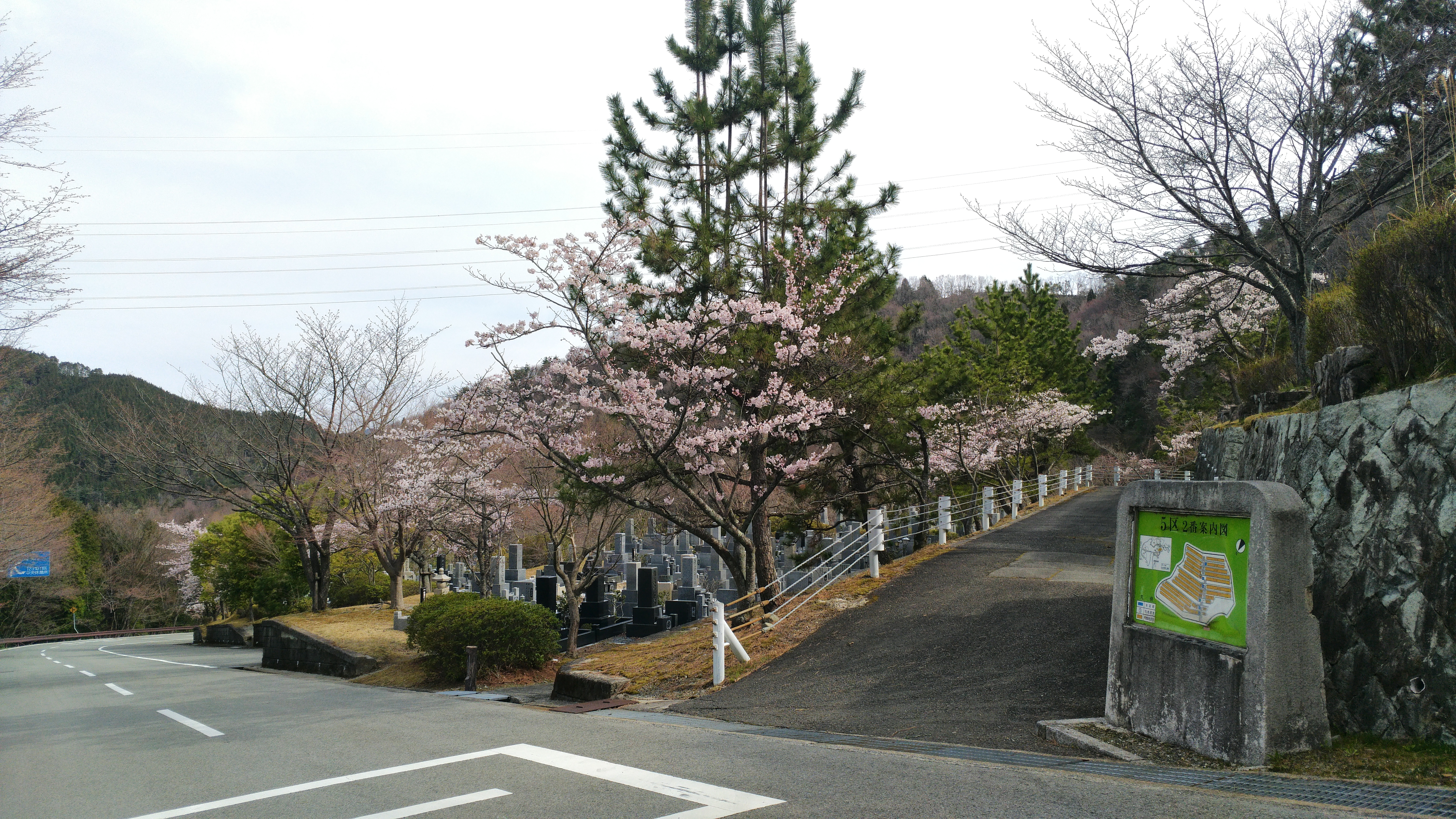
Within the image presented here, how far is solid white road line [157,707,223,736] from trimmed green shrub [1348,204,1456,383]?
11.9m

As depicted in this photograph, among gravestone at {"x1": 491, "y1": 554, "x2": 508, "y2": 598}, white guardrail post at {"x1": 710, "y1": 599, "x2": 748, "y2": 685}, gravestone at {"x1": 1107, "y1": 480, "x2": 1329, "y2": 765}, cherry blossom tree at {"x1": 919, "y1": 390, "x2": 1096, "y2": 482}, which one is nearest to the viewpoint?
gravestone at {"x1": 1107, "y1": 480, "x2": 1329, "y2": 765}

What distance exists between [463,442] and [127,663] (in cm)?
1345

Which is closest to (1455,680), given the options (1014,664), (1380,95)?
(1014,664)

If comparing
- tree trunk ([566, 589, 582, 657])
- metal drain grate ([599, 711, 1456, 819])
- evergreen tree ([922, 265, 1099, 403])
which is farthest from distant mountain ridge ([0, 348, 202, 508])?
evergreen tree ([922, 265, 1099, 403])

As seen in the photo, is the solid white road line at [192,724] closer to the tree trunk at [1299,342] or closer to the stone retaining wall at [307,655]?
the stone retaining wall at [307,655]

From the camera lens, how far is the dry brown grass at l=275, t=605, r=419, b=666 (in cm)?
1767

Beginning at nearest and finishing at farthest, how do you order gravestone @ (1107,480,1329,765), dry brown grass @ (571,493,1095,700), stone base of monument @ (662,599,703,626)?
gravestone @ (1107,480,1329,765) < dry brown grass @ (571,493,1095,700) < stone base of monument @ (662,599,703,626)

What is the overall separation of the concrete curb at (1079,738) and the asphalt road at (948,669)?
0.32ft

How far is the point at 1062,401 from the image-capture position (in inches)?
1261

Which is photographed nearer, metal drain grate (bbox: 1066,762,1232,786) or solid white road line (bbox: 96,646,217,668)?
metal drain grate (bbox: 1066,762,1232,786)

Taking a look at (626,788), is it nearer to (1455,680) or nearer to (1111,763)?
(1111,763)

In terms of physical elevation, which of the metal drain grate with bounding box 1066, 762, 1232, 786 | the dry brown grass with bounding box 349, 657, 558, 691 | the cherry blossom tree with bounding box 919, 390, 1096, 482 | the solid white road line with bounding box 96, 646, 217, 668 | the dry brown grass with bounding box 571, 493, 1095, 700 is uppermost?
the cherry blossom tree with bounding box 919, 390, 1096, 482

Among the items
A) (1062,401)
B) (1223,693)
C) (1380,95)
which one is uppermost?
(1380,95)

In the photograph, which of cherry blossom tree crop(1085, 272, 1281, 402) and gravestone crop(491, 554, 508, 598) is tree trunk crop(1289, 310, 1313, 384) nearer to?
cherry blossom tree crop(1085, 272, 1281, 402)
